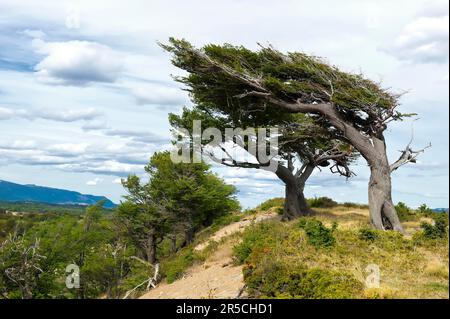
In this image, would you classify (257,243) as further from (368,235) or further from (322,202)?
(322,202)

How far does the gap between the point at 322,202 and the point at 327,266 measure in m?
23.6

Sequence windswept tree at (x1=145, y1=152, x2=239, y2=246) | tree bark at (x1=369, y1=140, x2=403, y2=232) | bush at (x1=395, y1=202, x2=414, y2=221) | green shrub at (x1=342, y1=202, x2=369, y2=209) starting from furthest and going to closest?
windswept tree at (x1=145, y1=152, x2=239, y2=246) < green shrub at (x1=342, y1=202, x2=369, y2=209) < bush at (x1=395, y1=202, x2=414, y2=221) < tree bark at (x1=369, y1=140, x2=403, y2=232)

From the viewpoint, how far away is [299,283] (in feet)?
41.3

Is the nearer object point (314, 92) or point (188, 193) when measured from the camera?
point (314, 92)

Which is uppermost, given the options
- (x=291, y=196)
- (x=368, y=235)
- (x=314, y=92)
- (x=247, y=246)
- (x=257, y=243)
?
(x=314, y=92)

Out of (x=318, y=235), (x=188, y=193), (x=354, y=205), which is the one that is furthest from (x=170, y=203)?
(x=318, y=235)

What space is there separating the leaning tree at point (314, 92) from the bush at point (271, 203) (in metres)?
13.8

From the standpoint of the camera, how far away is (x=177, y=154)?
42.0 metres

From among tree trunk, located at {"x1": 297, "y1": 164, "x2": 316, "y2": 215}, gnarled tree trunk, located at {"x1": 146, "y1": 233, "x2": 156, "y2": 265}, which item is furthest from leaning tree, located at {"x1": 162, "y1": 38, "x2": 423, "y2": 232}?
gnarled tree trunk, located at {"x1": 146, "y1": 233, "x2": 156, "y2": 265}

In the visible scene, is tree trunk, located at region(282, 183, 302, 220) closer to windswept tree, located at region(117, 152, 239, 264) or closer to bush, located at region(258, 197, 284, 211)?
bush, located at region(258, 197, 284, 211)

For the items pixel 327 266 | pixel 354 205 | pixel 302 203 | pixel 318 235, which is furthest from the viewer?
pixel 354 205

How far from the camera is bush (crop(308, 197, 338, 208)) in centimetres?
3794

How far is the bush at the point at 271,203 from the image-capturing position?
40.2m

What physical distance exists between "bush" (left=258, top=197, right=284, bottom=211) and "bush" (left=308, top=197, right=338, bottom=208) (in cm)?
259
